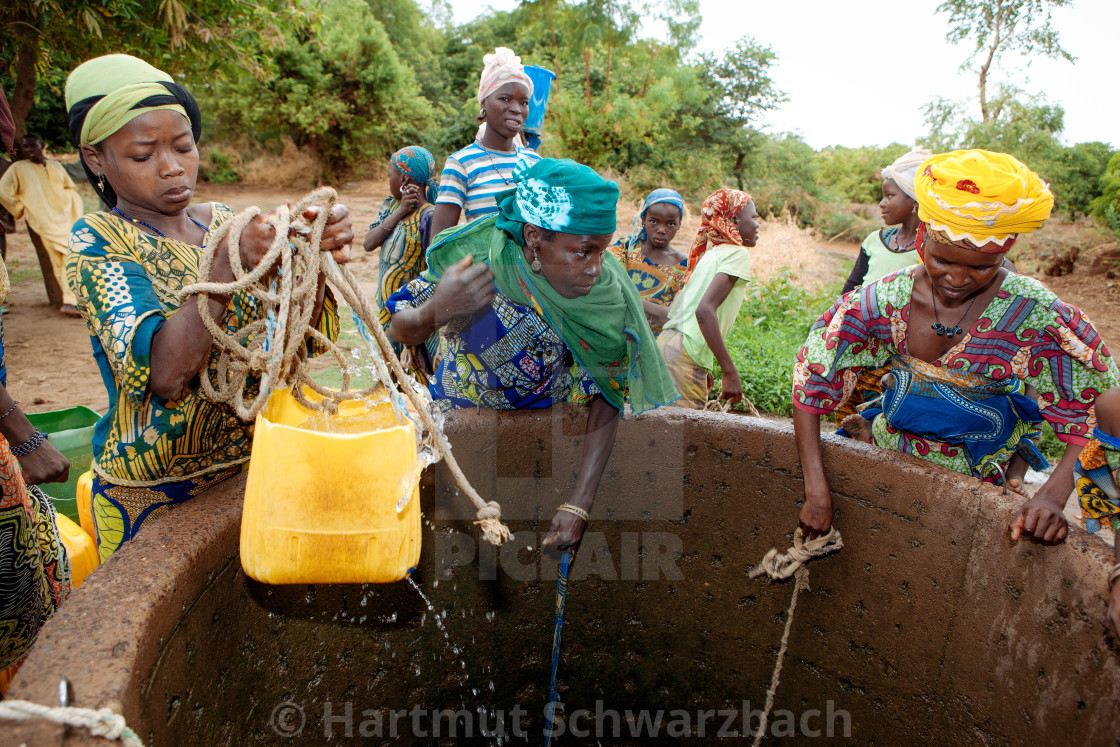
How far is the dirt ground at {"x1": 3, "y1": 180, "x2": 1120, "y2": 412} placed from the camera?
501cm

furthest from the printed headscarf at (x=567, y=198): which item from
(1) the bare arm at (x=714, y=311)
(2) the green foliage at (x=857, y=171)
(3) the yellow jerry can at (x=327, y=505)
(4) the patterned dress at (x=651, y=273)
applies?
(2) the green foliage at (x=857, y=171)

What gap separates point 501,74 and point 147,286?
2258 mm

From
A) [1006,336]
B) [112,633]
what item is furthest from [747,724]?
[112,633]

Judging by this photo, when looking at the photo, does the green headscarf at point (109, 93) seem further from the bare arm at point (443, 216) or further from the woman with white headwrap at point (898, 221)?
the woman with white headwrap at point (898, 221)

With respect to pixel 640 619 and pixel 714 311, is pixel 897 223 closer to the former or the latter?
pixel 714 311

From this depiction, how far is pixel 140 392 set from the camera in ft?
4.53

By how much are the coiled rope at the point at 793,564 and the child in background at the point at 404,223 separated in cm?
238

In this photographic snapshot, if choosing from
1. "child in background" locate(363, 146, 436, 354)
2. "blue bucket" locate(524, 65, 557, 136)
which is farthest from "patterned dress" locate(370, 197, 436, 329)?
"blue bucket" locate(524, 65, 557, 136)

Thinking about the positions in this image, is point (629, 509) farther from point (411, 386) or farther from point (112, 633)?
point (112, 633)

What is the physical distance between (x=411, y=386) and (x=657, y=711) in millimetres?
2075

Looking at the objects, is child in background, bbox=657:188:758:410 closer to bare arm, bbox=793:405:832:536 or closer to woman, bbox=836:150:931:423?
woman, bbox=836:150:931:423

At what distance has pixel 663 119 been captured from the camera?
1562cm

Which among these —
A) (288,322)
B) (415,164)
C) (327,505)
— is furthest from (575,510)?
(415,164)

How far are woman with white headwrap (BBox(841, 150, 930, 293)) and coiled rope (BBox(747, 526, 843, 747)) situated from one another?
1.37 metres
